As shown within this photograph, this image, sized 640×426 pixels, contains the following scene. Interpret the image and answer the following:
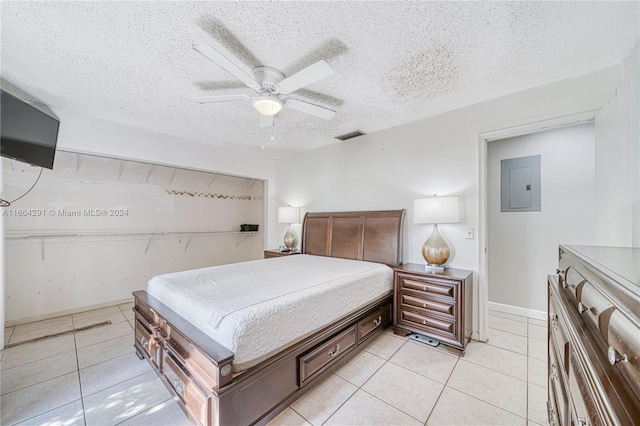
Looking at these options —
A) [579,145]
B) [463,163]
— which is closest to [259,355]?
[463,163]

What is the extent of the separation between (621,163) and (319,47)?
245 centimetres

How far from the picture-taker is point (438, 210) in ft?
8.98

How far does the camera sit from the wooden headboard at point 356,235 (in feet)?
10.7

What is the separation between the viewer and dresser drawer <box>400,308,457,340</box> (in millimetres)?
2494

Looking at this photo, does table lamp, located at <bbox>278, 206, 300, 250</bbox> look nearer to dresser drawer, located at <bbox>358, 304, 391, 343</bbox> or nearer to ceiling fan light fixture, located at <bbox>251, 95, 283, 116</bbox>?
dresser drawer, located at <bbox>358, 304, 391, 343</bbox>

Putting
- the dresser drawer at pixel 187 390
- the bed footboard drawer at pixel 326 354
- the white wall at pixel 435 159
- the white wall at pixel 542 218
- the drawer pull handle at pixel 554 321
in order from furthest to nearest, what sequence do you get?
the white wall at pixel 542 218 → the white wall at pixel 435 159 → the bed footboard drawer at pixel 326 354 → the dresser drawer at pixel 187 390 → the drawer pull handle at pixel 554 321

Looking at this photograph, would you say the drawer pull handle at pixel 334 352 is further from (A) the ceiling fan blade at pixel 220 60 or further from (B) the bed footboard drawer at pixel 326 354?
(A) the ceiling fan blade at pixel 220 60

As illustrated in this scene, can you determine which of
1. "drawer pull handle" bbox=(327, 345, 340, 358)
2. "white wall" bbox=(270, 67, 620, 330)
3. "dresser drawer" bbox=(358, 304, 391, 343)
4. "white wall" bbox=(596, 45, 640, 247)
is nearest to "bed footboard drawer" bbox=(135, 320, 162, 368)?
"drawer pull handle" bbox=(327, 345, 340, 358)

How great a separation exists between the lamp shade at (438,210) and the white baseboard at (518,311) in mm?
1900

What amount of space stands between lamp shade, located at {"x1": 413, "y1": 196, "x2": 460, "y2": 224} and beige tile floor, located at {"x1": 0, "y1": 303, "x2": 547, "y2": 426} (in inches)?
53.3

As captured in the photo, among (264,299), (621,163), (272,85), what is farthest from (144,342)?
(621,163)

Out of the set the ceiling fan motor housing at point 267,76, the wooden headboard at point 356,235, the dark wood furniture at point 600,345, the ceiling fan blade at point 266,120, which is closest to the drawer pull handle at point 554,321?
the dark wood furniture at point 600,345

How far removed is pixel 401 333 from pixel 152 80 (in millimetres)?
3648

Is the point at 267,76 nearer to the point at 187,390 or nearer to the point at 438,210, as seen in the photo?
the point at 438,210
